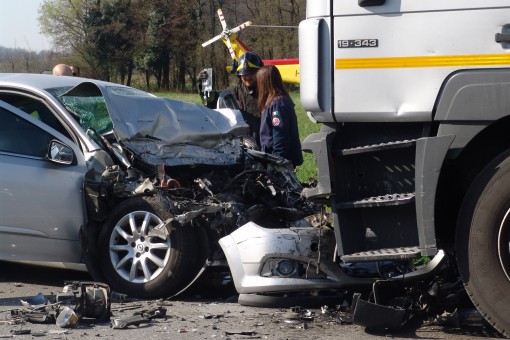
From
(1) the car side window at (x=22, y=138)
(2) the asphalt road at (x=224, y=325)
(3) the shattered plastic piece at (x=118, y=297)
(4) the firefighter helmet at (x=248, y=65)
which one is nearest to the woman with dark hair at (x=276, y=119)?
(4) the firefighter helmet at (x=248, y=65)

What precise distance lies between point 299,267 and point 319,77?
1.44m

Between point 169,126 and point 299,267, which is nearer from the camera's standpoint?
point 299,267

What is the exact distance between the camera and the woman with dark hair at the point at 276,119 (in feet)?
27.1

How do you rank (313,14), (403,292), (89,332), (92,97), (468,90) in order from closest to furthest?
(468,90)
(313,14)
(89,332)
(403,292)
(92,97)

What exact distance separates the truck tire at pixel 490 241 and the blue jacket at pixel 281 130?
124 inches

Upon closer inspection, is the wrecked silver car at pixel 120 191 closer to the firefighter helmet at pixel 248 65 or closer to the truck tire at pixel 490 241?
the truck tire at pixel 490 241

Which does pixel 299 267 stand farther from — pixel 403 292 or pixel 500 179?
pixel 500 179

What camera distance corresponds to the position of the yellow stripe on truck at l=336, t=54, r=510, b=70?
507 centimetres

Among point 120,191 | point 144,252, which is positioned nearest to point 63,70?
point 120,191

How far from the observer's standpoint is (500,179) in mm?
5176

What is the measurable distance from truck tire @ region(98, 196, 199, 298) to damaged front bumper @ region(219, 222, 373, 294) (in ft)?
2.30

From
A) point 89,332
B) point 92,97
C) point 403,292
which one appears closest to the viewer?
point 89,332

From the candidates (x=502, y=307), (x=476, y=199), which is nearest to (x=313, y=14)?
(x=476, y=199)

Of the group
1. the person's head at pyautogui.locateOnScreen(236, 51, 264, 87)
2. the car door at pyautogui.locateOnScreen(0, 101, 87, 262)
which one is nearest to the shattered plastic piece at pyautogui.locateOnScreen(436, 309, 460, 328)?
the car door at pyautogui.locateOnScreen(0, 101, 87, 262)
